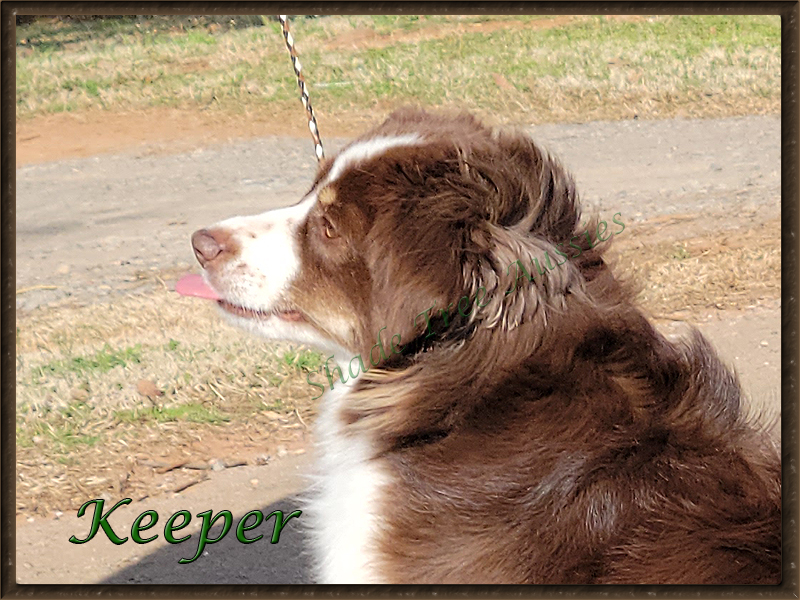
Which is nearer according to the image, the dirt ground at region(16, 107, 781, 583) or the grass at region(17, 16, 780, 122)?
the dirt ground at region(16, 107, 781, 583)

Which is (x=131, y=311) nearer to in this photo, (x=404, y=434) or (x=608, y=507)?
(x=404, y=434)

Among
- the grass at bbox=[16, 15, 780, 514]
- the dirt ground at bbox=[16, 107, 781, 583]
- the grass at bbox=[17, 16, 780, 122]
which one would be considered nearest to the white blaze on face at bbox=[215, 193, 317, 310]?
the dirt ground at bbox=[16, 107, 781, 583]

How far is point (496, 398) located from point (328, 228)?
0.83 meters

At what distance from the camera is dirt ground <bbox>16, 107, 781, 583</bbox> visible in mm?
3969

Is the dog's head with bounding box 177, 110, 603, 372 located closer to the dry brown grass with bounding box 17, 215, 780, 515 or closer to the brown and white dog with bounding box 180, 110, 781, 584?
the brown and white dog with bounding box 180, 110, 781, 584

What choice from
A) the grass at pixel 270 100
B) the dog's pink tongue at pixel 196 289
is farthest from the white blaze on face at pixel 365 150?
the grass at pixel 270 100

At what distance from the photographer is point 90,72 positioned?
13.5 meters

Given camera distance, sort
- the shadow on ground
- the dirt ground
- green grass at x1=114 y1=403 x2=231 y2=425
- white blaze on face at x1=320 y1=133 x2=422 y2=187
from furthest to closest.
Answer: green grass at x1=114 y1=403 x2=231 y2=425
the dirt ground
the shadow on ground
white blaze on face at x1=320 y1=133 x2=422 y2=187

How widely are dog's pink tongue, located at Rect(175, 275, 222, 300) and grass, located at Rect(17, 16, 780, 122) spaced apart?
8325 millimetres

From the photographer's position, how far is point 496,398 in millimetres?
2684

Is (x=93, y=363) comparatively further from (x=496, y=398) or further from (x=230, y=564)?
(x=496, y=398)

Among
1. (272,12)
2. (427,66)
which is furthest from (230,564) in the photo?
(427,66)

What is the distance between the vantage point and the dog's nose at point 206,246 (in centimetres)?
316

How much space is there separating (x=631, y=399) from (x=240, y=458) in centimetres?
245
